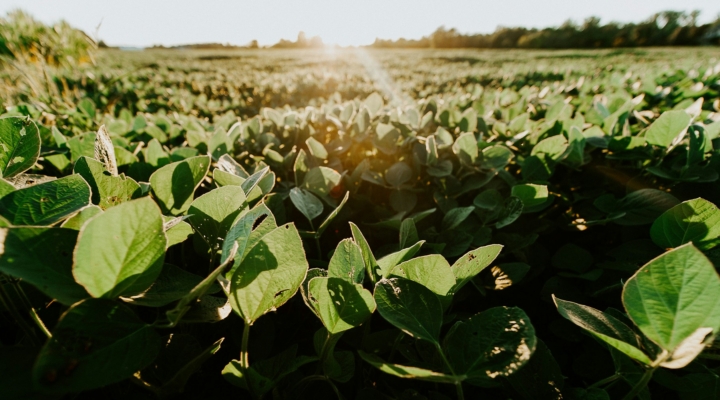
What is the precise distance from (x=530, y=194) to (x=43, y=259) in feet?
3.60

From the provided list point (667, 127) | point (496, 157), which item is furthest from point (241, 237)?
point (667, 127)

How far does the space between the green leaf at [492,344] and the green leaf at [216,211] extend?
1.53 feet

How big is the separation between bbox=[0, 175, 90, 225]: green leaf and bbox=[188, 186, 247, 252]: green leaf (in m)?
0.18

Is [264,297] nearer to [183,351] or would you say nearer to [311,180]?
[183,351]

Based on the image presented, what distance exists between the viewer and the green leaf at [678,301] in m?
0.50

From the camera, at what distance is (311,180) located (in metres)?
1.21

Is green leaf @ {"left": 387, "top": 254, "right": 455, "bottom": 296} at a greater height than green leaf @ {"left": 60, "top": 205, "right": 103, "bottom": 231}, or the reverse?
green leaf @ {"left": 60, "top": 205, "right": 103, "bottom": 231}

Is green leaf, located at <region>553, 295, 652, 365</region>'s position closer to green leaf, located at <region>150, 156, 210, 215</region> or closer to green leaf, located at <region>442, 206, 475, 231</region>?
green leaf, located at <region>442, 206, 475, 231</region>

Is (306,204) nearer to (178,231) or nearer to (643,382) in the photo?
(178,231)

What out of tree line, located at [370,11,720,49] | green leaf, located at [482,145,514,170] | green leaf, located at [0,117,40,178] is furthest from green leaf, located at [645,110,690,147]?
tree line, located at [370,11,720,49]

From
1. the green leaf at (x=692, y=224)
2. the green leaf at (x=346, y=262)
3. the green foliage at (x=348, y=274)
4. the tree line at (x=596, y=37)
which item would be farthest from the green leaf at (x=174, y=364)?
the tree line at (x=596, y=37)

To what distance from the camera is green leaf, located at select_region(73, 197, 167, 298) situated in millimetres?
485

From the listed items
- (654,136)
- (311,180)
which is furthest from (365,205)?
(654,136)

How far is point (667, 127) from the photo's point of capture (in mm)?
1223
